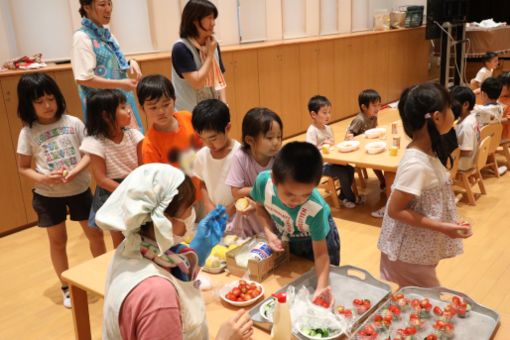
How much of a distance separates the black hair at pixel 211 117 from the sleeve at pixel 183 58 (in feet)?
2.84

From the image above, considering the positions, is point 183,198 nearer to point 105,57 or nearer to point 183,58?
point 183,58

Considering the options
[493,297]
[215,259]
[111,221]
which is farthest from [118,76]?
[493,297]

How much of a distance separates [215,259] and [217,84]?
1.70 meters

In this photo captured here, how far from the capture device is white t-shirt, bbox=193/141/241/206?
7.58ft

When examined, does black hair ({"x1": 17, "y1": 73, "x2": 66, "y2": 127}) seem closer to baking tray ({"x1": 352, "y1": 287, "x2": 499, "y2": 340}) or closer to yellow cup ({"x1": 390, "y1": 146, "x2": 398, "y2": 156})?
baking tray ({"x1": 352, "y1": 287, "x2": 499, "y2": 340})

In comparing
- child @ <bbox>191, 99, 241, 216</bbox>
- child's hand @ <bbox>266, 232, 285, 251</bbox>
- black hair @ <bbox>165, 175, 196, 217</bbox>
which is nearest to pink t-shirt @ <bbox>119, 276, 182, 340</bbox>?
black hair @ <bbox>165, 175, 196, 217</bbox>

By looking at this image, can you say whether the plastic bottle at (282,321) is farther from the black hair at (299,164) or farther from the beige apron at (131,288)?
the black hair at (299,164)

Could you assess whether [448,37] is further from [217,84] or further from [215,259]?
[215,259]

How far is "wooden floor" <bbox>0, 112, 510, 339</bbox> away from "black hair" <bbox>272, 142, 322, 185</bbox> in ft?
5.05

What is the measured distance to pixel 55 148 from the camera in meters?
2.76

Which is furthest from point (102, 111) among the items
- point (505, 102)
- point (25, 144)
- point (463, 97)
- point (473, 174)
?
point (505, 102)

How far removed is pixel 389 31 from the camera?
8.12 m

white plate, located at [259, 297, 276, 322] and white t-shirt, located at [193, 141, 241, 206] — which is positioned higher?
white t-shirt, located at [193, 141, 241, 206]

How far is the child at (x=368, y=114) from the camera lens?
4273mm
